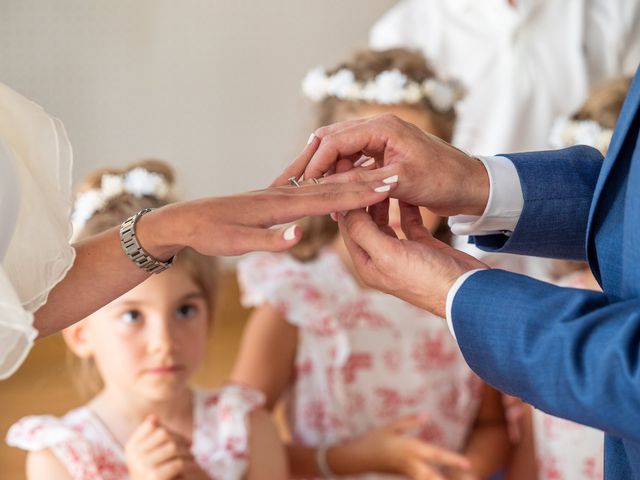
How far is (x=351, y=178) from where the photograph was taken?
1.33m

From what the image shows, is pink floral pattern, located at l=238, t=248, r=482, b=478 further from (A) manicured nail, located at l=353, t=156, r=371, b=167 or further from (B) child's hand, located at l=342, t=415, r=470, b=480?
(A) manicured nail, located at l=353, t=156, r=371, b=167

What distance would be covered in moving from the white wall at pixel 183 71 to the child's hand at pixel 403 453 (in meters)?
1.73

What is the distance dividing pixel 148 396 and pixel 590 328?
3.15 ft

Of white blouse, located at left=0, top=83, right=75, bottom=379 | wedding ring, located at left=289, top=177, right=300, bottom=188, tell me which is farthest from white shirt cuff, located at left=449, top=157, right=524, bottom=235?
white blouse, located at left=0, top=83, right=75, bottom=379

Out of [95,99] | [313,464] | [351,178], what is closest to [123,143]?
[95,99]

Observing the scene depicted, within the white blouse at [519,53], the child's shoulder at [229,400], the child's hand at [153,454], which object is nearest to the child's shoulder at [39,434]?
the child's hand at [153,454]

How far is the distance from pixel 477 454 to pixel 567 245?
1.03 metres

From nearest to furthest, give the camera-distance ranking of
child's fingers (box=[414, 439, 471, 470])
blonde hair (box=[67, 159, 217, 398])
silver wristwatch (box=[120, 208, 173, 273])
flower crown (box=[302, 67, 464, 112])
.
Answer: silver wristwatch (box=[120, 208, 173, 273]), blonde hair (box=[67, 159, 217, 398]), child's fingers (box=[414, 439, 471, 470]), flower crown (box=[302, 67, 464, 112])

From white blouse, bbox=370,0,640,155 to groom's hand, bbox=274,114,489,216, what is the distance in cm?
180

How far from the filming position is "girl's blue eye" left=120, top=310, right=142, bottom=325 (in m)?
1.81

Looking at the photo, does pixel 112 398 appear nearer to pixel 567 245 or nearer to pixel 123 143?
pixel 567 245

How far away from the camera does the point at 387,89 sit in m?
2.38

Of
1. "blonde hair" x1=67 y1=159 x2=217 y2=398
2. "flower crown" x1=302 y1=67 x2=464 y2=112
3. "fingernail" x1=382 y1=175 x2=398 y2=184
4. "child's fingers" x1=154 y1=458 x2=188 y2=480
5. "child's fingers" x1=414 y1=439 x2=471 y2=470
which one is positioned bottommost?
"child's fingers" x1=414 y1=439 x2=471 y2=470

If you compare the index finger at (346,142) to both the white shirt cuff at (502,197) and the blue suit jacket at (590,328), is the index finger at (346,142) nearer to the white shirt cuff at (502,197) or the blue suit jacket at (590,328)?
the white shirt cuff at (502,197)
